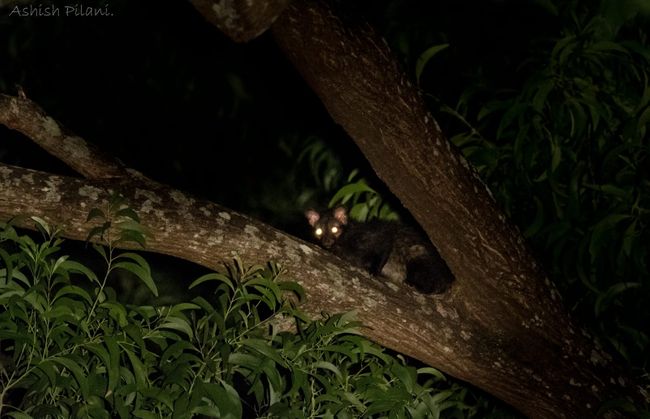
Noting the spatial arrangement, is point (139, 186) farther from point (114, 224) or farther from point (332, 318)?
point (332, 318)

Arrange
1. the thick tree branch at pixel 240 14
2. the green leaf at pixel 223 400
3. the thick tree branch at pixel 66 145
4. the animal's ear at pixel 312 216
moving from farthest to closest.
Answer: the animal's ear at pixel 312 216 → the thick tree branch at pixel 66 145 → the green leaf at pixel 223 400 → the thick tree branch at pixel 240 14

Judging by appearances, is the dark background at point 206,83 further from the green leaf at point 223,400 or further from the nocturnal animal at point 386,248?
the green leaf at point 223,400

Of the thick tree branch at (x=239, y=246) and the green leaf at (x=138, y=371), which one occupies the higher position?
the thick tree branch at (x=239, y=246)

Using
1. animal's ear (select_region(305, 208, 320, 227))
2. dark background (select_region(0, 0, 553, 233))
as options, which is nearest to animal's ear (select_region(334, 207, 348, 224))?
animal's ear (select_region(305, 208, 320, 227))

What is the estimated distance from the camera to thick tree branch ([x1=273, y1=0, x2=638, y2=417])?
2.30 m

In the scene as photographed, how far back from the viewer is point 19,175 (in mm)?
2410

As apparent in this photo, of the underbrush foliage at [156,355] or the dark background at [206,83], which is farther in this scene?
the dark background at [206,83]

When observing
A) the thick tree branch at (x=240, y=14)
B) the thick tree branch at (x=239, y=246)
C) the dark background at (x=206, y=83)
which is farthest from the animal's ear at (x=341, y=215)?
the thick tree branch at (x=240, y=14)

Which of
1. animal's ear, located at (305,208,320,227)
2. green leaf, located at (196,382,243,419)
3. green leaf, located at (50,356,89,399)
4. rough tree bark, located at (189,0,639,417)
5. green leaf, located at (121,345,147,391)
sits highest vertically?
rough tree bark, located at (189,0,639,417)

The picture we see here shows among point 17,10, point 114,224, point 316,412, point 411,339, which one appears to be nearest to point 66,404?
point 114,224

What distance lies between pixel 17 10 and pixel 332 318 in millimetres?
2146

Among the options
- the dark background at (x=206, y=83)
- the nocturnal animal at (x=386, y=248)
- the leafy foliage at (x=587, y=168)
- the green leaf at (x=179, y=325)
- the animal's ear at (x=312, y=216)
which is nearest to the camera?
the green leaf at (x=179, y=325)

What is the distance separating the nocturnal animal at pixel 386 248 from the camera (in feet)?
11.8

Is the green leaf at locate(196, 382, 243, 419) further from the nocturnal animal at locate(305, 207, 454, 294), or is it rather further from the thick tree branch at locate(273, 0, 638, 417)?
the nocturnal animal at locate(305, 207, 454, 294)
